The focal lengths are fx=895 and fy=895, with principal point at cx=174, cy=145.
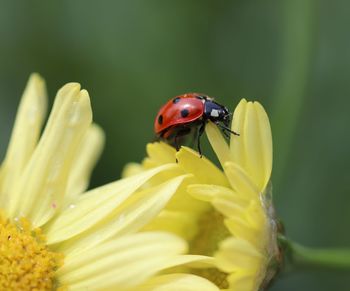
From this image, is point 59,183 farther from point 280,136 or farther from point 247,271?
point 280,136

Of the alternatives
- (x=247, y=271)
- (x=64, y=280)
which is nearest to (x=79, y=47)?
(x=64, y=280)

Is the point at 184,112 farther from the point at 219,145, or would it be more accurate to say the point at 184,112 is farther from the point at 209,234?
the point at 209,234

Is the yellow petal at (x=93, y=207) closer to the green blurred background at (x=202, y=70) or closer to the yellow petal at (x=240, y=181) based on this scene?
the yellow petal at (x=240, y=181)

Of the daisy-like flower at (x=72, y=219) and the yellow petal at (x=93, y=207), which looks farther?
the yellow petal at (x=93, y=207)

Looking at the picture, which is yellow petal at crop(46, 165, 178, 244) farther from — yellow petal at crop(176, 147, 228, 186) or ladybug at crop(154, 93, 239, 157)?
ladybug at crop(154, 93, 239, 157)

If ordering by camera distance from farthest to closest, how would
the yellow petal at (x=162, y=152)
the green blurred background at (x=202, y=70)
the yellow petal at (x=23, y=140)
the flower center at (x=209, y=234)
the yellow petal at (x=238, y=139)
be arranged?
the green blurred background at (x=202, y=70) < the yellow petal at (x=23, y=140) < the flower center at (x=209, y=234) < the yellow petal at (x=162, y=152) < the yellow petal at (x=238, y=139)

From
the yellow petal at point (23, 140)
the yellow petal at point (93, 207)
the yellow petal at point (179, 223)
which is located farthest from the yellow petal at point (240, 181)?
the yellow petal at point (23, 140)

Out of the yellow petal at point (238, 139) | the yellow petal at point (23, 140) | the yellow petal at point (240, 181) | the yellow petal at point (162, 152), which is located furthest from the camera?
the yellow petal at point (23, 140)

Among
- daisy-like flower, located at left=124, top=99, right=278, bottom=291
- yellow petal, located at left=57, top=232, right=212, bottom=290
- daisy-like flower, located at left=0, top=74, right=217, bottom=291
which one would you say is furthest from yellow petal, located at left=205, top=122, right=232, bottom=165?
yellow petal, located at left=57, top=232, right=212, bottom=290
